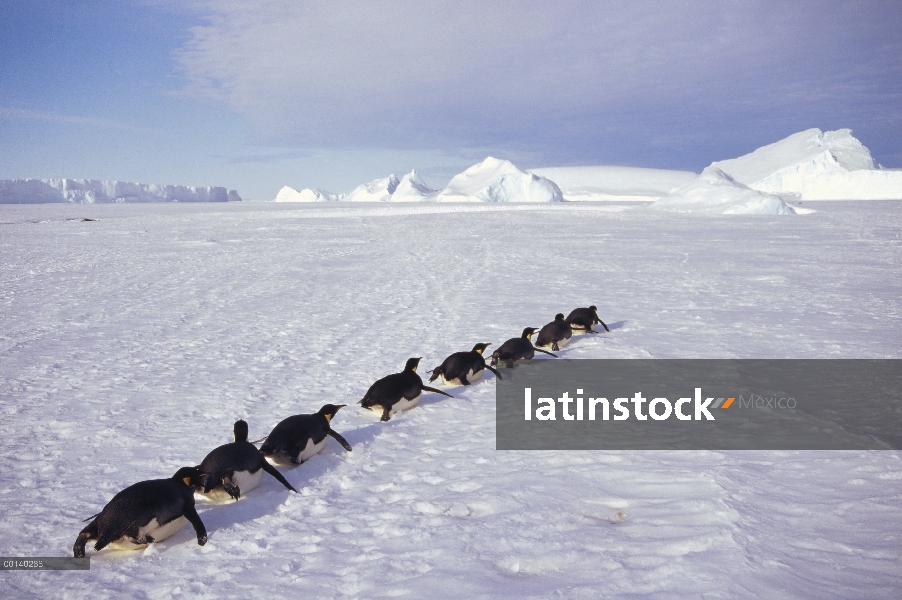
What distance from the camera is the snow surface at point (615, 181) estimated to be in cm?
12621

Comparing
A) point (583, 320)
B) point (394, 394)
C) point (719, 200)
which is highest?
point (719, 200)

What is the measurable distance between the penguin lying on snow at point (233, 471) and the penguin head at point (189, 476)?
15mm

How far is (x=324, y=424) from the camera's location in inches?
150

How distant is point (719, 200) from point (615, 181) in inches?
3920

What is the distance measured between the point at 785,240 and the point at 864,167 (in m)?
85.5

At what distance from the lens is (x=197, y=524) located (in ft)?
9.12

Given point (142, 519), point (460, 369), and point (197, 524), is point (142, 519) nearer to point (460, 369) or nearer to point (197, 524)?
point (197, 524)

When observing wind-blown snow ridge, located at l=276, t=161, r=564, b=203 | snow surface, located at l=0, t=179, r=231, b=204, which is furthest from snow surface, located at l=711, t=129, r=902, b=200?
snow surface, located at l=0, t=179, r=231, b=204

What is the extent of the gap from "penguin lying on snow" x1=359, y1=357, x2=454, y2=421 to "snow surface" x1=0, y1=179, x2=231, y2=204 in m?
98.8

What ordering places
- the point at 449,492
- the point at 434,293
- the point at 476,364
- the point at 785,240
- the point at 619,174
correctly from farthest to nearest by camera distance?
the point at 619,174 < the point at 785,240 < the point at 434,293 < the point at 476,364 < the point at 449,492

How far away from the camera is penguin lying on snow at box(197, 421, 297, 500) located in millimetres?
3066

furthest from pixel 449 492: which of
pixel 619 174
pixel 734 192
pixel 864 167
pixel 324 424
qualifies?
pixel 619 174

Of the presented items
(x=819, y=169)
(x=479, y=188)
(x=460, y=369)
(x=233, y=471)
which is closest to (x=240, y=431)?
(x=233, y=471)

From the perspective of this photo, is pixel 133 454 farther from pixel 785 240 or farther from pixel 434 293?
pixel 785 240
